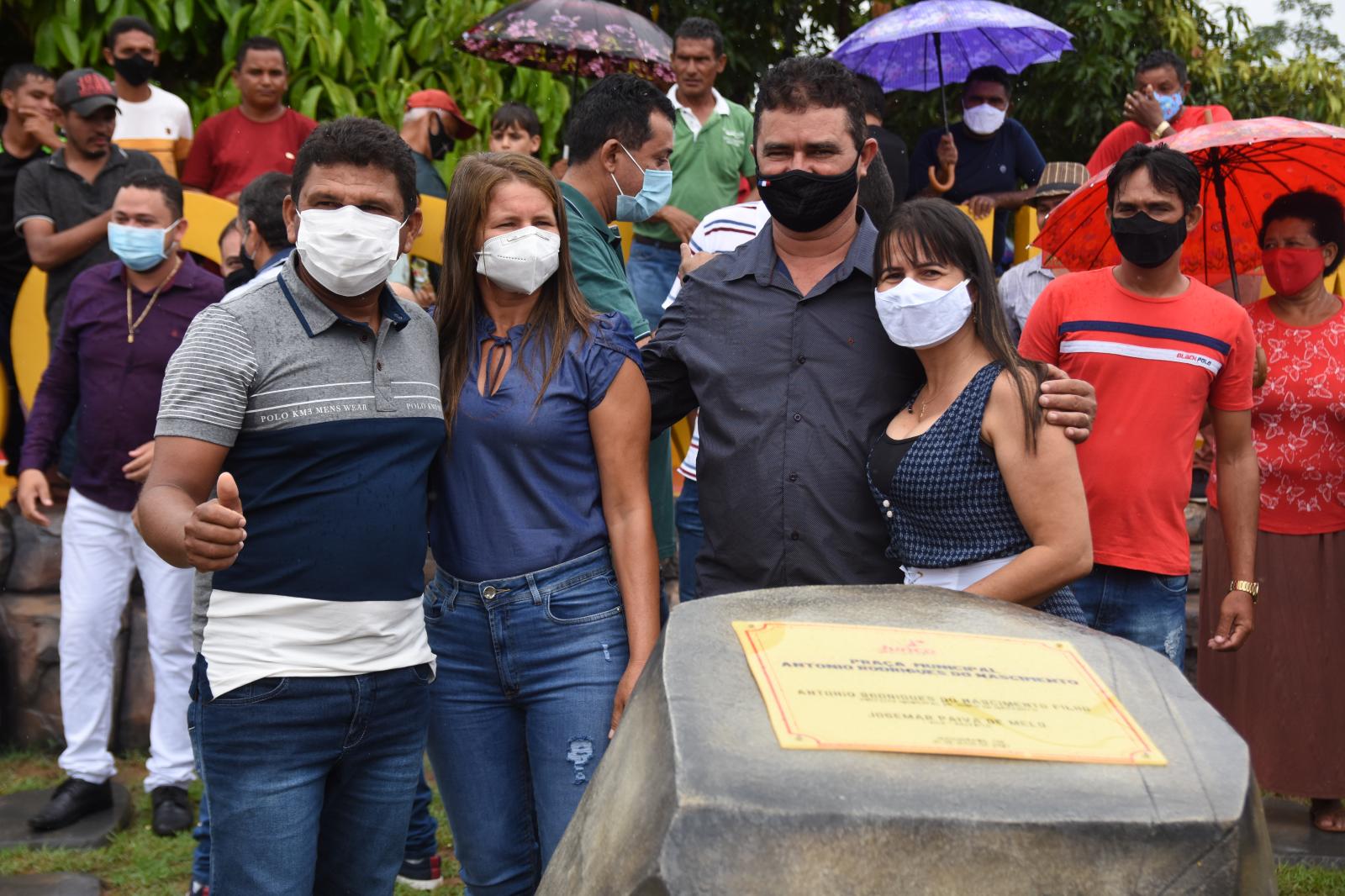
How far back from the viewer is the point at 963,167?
7.81m

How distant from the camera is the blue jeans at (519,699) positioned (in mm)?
2861

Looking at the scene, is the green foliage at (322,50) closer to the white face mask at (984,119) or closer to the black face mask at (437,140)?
the black face mask at (437,140)

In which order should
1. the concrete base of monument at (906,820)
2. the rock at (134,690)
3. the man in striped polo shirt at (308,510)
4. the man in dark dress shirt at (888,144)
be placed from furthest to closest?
the man in dark dress shirt at (888,144) → the rock at (134,690) → the man in striped polo shirt at (308,510) → the concrete base of monument at (906,820)

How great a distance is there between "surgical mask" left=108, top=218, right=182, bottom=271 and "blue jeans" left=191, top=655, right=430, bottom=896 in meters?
2.73

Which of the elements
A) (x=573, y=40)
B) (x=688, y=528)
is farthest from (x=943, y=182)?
(x=688, y=528)

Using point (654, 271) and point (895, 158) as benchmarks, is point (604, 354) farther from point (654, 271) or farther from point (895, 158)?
point (895, 158)

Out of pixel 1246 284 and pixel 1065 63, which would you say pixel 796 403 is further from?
pixel 1065 63

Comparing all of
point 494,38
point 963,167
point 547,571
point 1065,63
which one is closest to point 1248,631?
point 547,571

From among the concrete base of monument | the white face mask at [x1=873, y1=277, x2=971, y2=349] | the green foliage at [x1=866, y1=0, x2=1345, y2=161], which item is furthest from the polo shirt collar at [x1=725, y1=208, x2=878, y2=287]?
the green foliage at [x1=866, y1=0, x2=1345, y2=161]

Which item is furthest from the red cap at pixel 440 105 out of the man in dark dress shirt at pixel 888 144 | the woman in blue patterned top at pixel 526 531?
the woman in blue patterned top at pixel 526 531

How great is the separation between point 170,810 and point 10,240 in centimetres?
293

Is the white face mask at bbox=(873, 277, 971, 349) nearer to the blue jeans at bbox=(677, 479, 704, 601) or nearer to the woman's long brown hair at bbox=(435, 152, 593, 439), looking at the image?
the woman's long brown hair at bbox=(435, 152, 593, 439)

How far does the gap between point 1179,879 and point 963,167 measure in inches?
262

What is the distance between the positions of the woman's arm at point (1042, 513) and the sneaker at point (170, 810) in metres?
3.61
